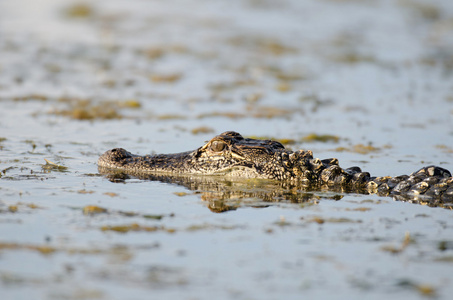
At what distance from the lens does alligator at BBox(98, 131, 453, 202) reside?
869 cm

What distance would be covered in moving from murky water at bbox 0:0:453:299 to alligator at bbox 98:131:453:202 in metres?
0.25

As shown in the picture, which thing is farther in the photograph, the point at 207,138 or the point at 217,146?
the point at 207,138

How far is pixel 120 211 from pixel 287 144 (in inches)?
202

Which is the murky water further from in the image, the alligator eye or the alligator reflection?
the alligator eye

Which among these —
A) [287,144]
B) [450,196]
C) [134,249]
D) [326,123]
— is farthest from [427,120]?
[134,249]

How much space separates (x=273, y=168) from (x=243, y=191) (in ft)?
2.09

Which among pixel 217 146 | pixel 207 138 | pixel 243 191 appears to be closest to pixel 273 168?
pixel 243 191

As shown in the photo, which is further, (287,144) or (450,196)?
(287,144)

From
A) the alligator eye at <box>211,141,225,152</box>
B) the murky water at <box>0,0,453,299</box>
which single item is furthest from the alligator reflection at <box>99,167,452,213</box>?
the alligator eye at <box>211,141,225,152</box>

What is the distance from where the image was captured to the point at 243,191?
856 cm

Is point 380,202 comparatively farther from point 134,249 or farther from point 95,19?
point 95,19

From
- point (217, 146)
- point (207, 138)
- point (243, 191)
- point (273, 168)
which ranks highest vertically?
point (207, 138)

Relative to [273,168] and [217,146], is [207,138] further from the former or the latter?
[273,168]

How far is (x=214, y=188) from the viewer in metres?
8.74
